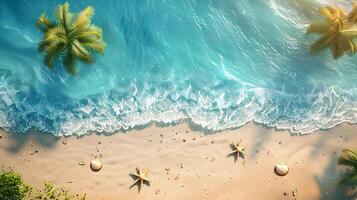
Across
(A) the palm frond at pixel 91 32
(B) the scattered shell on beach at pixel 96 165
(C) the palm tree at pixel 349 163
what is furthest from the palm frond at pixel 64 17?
(C) the palm tree at pixel 349 163

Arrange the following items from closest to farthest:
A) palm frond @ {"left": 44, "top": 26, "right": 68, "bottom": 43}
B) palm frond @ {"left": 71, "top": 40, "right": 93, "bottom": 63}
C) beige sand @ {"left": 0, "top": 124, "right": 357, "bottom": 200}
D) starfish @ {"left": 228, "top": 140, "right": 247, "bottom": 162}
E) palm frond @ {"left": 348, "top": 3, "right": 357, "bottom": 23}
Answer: palm frond @ {"left": 44, "top": 26, "right": 68, "bottom": 43}
palm frond @ {"left": 71, "top": 40, "right": 93, "bottom": 63}
beige sand @ {"left": 0, "top": 124, "right": 357, "bottom": 200}
palm frond @ {"left": 348, "top": 3, "right": 357, "bottom": 23}
starfish @ {"left": 228, "top": 140, "right": 247, "bottom": 162}

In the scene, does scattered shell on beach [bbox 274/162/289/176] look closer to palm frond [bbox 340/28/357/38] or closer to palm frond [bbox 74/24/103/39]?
palm frond [bbox 340/28/357/38]

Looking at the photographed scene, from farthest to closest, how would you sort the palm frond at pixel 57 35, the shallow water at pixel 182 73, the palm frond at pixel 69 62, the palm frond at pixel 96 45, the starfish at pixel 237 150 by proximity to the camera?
the shallow water at pixel 182 73 → the starfish at pixel 237 150 → the palm frond at pixel 96 45 → the palm frond at pixel 69 62 → the palm frond at pixel 57 35

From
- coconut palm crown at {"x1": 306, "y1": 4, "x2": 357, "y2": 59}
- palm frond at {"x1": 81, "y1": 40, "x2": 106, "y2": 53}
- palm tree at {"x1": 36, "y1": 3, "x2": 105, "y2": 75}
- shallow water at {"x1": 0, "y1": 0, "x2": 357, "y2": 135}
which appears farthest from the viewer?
shallow water at {"x1": 0, "y1": 0, "x2": 357, "y2": 135}

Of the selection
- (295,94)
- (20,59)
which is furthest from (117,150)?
(295,94)

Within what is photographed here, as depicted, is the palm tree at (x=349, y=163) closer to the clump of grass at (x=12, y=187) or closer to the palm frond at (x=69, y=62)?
the palm frond at (x=69, y=62)

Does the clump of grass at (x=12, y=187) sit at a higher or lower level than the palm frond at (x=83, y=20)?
lower

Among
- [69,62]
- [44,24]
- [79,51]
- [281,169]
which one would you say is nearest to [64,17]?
[44,24]

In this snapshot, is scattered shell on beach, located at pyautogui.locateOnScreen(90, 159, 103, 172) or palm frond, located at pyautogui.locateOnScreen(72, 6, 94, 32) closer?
palm frond, located at pyautogui.locateOnScreen(72, 6, 94, 32)

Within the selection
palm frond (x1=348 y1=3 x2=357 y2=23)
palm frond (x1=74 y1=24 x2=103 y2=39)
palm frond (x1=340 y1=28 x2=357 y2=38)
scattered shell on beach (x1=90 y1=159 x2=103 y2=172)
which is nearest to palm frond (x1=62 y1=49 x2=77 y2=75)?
palm frond (x1=74 y1=24 x2=103 y2=39)
